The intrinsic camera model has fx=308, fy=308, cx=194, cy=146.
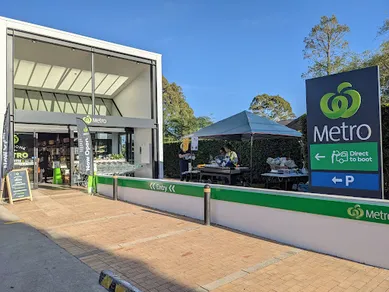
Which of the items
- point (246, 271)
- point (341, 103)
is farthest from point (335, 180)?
point (246, 271)

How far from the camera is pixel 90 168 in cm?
1095

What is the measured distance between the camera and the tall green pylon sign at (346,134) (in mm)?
4582

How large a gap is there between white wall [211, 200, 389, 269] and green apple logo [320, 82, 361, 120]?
1.65 metres

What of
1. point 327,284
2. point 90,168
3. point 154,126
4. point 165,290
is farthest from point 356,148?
point 154,126

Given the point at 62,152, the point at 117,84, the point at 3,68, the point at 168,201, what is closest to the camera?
the point at 168,201

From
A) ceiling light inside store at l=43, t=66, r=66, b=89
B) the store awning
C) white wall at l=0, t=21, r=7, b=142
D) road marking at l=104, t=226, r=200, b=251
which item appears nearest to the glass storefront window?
white wall at l=0, t=21, r=7, b=142

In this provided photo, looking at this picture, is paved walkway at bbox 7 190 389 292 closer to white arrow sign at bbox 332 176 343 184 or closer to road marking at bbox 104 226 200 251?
road marking at bbox 104 226 200 251

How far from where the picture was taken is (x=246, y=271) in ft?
13.0

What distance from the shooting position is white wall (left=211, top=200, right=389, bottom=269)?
404 centimetres

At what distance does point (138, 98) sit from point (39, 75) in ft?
16.5

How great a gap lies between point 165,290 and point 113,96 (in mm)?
17427

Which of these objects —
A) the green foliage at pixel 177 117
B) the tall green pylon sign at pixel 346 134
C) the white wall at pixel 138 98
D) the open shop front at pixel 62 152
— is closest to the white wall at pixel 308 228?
the tall green pylon sign at pixel 346 134

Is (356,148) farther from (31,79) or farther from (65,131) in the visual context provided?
(31,79)

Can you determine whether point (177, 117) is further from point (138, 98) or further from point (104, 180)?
point (104, 180)
